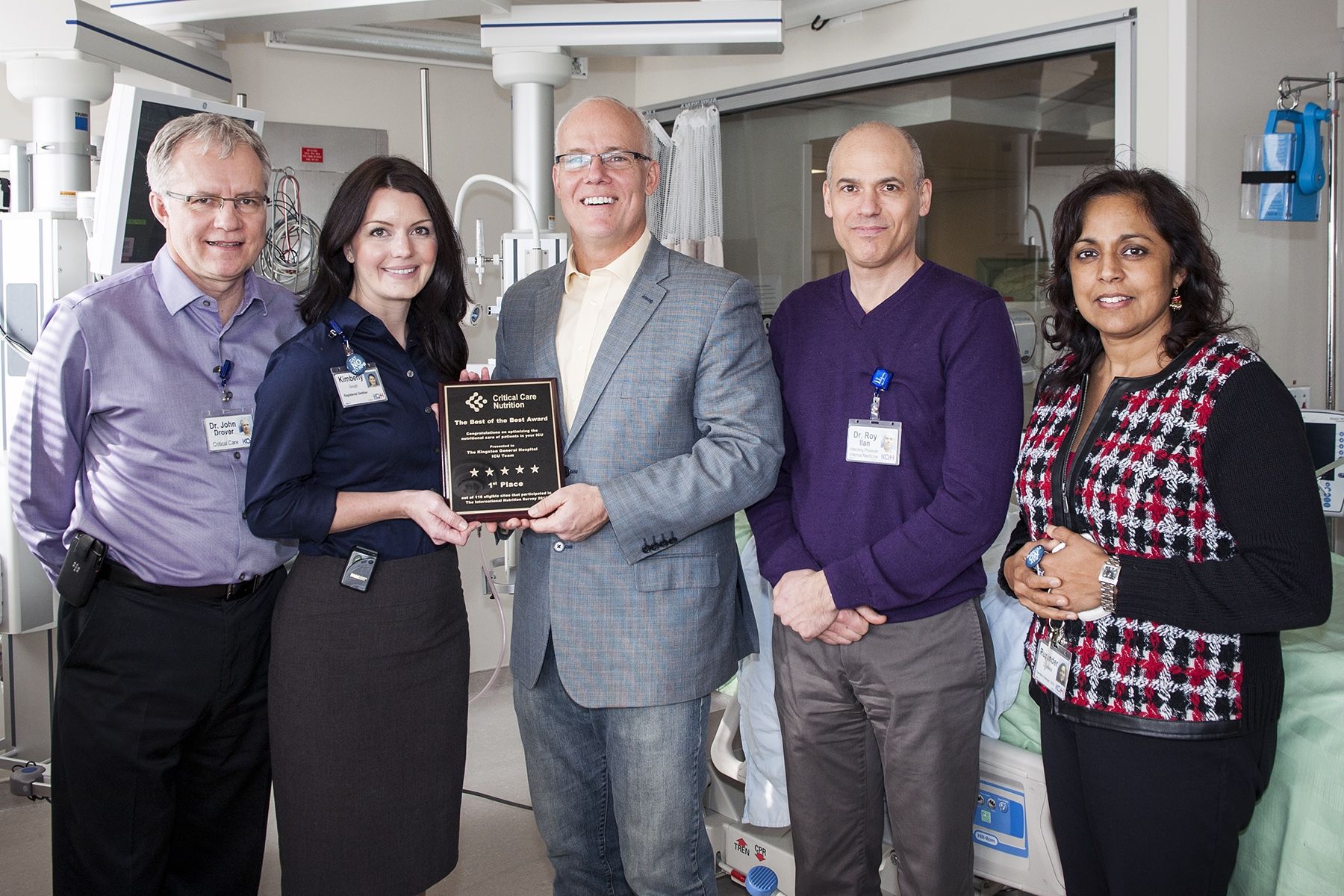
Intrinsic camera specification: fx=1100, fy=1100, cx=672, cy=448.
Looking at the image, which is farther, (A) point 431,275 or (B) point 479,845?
(B) point 479,845

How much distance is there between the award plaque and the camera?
6.47 feet

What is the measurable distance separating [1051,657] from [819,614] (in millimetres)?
418

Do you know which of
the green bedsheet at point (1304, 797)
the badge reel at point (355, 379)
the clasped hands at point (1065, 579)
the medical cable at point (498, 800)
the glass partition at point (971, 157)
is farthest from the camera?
the glass partition at point (971, 157)

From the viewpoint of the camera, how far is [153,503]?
2072 mm

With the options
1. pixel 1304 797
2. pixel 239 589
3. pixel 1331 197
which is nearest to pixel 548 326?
pixel 239 589

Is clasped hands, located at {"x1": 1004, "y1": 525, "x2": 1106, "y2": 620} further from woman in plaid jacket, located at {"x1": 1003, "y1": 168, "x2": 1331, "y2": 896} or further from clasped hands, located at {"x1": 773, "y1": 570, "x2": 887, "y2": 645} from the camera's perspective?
clasped hands, located at {"x1": 773, "y1": 570, "x2": 887, "y2": 645}

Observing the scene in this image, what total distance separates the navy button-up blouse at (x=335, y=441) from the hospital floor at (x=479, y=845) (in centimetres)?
144

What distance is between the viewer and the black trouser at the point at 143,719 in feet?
6.79

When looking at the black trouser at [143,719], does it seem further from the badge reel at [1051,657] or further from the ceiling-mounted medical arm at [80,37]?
the ceiling-mounted medical arm at [80,37]

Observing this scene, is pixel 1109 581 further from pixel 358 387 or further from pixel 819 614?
pixel 358 387

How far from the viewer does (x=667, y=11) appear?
376 cm

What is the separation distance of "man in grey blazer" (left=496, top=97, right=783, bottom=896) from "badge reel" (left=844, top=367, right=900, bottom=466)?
0.14 meters

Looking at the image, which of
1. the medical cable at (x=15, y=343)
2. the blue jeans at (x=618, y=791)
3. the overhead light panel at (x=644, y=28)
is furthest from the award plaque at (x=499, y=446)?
the overhead light panel at (x=644, y=28)

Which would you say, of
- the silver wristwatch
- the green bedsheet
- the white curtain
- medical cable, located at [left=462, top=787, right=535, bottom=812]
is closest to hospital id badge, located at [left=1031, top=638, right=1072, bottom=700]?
the silver wristwatch
